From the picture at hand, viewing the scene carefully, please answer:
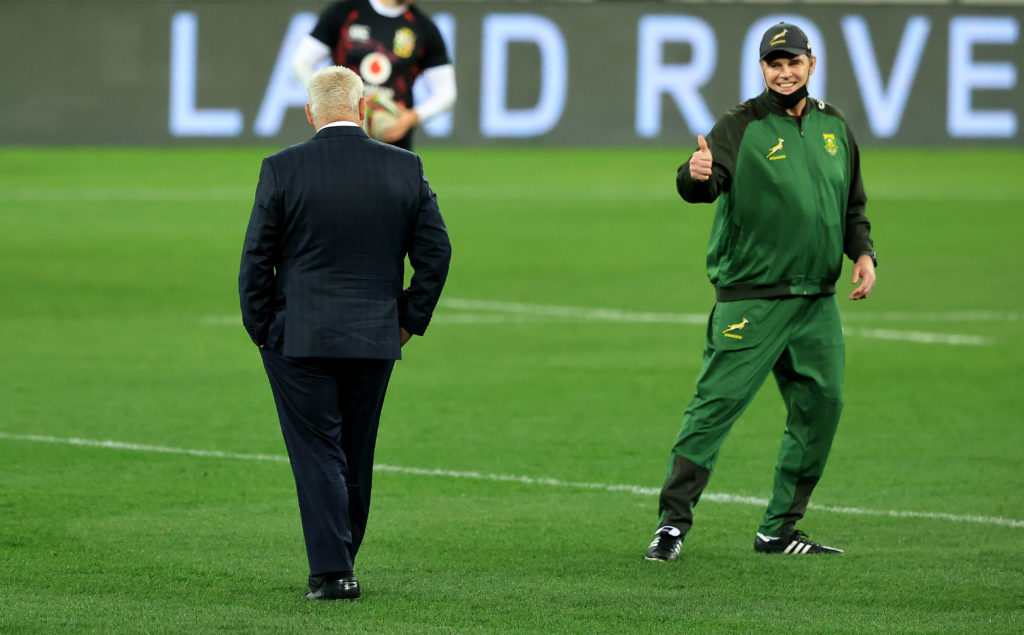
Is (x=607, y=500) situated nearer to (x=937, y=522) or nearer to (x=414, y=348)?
(x=937, y=522)

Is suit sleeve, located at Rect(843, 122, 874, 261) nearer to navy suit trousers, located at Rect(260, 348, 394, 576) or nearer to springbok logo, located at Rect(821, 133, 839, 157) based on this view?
springbok logo, located at Rect(821, 133, 839, 157)

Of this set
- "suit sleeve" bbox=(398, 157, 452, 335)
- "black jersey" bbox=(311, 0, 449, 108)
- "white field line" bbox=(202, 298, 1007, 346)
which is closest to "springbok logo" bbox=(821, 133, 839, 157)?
"suit sleeve" bbox=(398, 157, 452, 335)

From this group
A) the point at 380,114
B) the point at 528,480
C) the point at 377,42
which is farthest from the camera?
the point at 377,42

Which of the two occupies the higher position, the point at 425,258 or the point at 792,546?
the point at 425,258

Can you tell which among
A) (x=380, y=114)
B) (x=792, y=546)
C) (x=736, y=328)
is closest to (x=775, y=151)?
(x=736, y=328)

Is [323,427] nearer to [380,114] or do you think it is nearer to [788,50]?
[788,50]

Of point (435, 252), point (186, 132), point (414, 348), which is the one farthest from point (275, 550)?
point (186, 132)

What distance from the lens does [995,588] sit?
6.66 m

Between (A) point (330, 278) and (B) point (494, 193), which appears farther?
(B) point (494, 193)

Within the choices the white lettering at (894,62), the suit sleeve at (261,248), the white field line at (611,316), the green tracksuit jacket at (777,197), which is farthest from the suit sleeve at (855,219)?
the white lettering at (894,62)

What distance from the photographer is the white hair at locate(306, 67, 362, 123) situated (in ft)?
20.3

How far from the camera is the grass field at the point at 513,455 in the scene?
639 cm

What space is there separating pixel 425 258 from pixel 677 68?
2322 centimetres

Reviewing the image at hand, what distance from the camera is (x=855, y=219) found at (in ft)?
24.1
